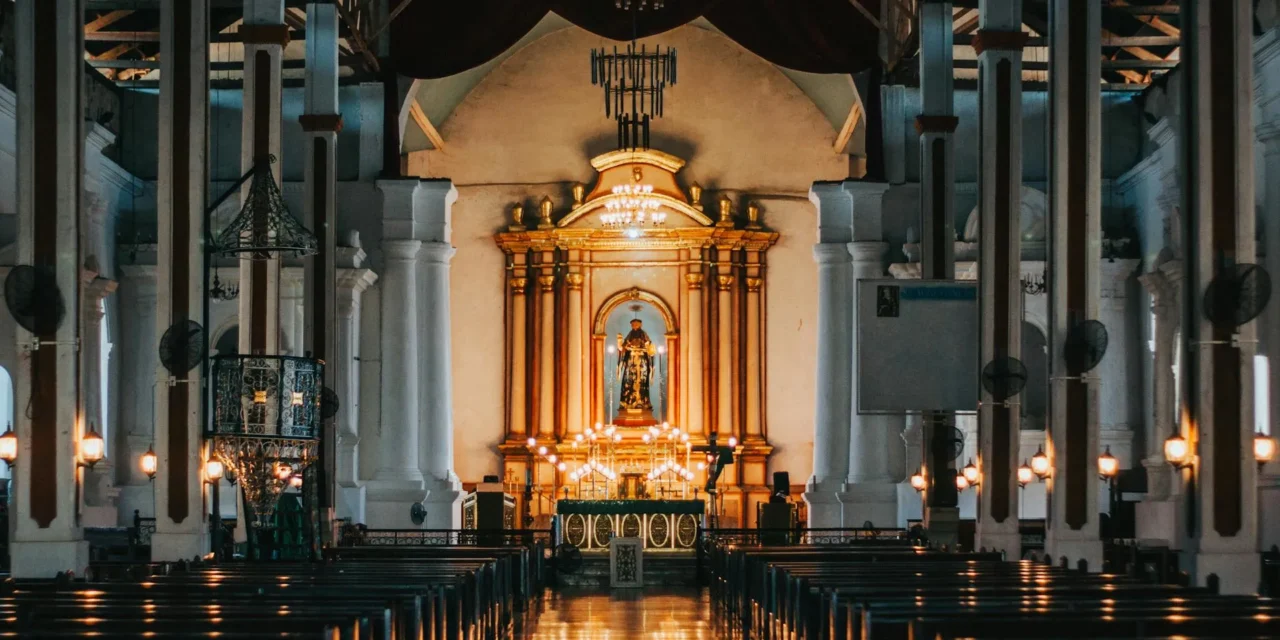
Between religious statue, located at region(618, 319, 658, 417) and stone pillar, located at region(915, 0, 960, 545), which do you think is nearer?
stone pillar, located at region(915, 0, 960, 545)

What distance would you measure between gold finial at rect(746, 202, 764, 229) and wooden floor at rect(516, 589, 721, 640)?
844 cm

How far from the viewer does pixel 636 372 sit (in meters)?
28.6

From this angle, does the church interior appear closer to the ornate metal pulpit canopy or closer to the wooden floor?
the ornate metal pulpit canopy

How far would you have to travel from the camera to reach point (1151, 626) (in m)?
8.09

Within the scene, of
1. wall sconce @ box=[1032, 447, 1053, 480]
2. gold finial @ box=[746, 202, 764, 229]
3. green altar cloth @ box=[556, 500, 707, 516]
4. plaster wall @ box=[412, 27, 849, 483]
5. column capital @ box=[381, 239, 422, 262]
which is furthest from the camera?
plaster wall @ box=[412, 27, 849, 483]

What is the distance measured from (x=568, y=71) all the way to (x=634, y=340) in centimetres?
439

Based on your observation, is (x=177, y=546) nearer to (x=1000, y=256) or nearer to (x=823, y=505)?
(x=1000, y=256)

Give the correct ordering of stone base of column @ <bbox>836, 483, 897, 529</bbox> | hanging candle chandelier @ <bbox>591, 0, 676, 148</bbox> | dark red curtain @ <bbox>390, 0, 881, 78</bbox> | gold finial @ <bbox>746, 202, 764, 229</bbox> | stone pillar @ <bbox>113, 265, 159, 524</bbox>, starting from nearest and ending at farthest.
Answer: hanging candle chandelier @ <bbox>591, 0, 676, 148</bbox> < dark red curtain @ <bbox>390, 0, 881, 78</bbox> < stone base of column @ <bbox>836, 483, 897, 529</bbox> < stone pillar @ <bbox>113, 265, 159, 524</bbox> < gold finial @ <bbox>746, 202, 764, 229</bbox>

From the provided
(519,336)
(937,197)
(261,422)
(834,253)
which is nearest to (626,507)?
(834,253)

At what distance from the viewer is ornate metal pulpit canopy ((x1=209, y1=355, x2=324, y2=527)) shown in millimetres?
13953

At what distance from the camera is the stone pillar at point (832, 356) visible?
976 inches

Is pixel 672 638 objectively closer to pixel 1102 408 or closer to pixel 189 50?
pixel 189 50

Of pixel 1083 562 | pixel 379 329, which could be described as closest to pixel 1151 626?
pixel 1083 562

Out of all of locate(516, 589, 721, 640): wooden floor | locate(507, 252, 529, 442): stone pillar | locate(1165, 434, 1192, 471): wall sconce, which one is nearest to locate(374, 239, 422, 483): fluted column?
locate(507, 252, 529, 442): stone pillar
